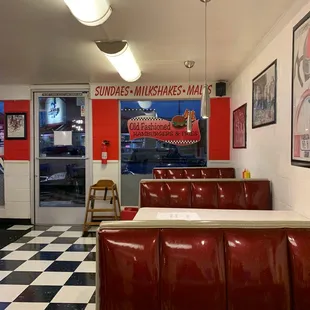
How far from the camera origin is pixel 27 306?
2.91m

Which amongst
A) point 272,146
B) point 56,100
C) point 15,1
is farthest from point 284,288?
point 56,100

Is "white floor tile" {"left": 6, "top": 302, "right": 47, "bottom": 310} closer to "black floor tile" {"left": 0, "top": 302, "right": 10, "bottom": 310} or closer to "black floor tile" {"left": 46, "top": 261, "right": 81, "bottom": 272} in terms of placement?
"black floor tile" {"left": 0, "top": 302, "right": 10, "bottom": 310}

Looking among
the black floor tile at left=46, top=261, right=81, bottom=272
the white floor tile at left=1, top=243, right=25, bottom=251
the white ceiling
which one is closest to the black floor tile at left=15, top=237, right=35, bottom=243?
the white floor tile at left=1, top=243, right=25, bottom=251

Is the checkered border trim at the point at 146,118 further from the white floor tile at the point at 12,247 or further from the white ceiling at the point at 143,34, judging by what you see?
the white floor tile at the point at 12,247

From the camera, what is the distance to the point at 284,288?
4.41ft

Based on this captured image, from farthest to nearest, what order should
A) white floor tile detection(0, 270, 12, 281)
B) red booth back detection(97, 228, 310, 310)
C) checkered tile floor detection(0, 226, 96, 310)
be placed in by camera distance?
white floor tile detection(0, 270, 12, 281)
checkered tile floor detection(0, 226, 96, 310)
red booth back detection(97, 228, 310, 310)

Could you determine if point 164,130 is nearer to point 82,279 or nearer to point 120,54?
point 120,54

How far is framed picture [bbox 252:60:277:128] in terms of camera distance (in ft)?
10.2

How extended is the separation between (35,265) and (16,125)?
2972 millimetres

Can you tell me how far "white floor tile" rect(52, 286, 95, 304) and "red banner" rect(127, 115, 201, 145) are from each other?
319 centimetres

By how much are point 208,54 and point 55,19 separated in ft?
5.94

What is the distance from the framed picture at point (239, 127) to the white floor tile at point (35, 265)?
2823 mm

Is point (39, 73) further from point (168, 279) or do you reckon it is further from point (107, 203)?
point (168, 279)

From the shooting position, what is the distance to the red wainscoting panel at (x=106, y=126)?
5.92 meters
